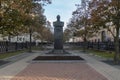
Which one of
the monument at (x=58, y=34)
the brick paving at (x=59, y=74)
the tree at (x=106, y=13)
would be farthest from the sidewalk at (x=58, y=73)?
the monument at (x=58, y=34)

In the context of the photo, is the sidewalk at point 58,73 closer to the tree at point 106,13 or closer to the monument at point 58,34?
the tree at point 106,13

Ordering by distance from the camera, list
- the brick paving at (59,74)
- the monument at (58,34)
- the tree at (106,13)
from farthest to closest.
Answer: the monument at (58,34), the tree at (106,13), the brick paving at (59,74)

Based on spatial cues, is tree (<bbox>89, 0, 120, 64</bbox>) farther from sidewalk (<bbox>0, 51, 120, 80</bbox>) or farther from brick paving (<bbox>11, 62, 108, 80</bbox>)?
brick paving (<bbox>11, 62, 108, 80</bbox>)

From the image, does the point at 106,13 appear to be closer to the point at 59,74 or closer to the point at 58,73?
the point at 58,73

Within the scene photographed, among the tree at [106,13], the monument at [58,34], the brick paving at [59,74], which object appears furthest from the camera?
the monument at [58,34]

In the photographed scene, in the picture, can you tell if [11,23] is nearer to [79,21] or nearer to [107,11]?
[107,11]

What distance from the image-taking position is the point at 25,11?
77.6 ft

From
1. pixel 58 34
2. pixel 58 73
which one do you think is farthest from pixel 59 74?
pixel 58 34

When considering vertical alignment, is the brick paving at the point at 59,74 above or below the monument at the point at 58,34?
below

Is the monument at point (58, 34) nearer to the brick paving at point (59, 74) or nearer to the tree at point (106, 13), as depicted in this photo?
the tree at point (106, 13)

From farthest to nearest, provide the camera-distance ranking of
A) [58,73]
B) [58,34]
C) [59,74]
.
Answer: [58,34], [58,73], [59,74]

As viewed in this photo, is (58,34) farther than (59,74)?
Yes

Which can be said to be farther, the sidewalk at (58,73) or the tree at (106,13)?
the tree at (106,13)

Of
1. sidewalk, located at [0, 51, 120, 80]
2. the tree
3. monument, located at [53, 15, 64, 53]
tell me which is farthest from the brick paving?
monument, located at [53, 15, 64, 53]
